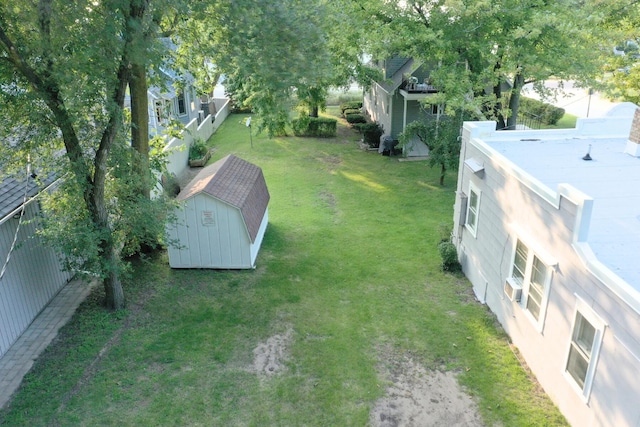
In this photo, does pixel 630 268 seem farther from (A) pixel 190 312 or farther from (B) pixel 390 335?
(A) pixel 190 312

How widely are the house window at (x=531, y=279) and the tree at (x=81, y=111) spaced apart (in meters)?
7.04

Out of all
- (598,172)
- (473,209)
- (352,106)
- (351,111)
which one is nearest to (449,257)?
(473,209)

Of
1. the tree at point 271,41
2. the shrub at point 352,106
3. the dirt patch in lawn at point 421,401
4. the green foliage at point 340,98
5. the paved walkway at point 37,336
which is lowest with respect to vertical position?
the dirt patch in lawn at point 421,401

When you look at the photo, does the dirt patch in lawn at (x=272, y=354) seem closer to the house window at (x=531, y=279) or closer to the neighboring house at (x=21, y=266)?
the house window at (x=531, y=279)

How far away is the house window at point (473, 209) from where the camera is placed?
429 inches

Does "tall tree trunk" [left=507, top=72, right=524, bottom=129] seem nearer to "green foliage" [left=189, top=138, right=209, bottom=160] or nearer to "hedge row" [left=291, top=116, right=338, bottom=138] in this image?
"hedge row" [left=291, top=116, right=338, bottom=138]

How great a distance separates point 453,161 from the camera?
56.5 ft

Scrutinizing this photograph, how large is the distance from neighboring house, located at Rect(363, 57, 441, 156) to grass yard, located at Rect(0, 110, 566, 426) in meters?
9.32

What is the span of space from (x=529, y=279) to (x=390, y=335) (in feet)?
9.21

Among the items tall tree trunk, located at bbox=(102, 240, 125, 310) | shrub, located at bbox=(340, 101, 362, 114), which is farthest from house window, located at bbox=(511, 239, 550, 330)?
shrub, located at bbox=(340, 101, 362, 114)

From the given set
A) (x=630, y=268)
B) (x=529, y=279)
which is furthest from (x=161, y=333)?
(x=630, y=268)

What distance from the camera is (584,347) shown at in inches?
261

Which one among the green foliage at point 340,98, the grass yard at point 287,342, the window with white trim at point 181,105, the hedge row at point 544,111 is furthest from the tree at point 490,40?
the green foliage at point 340,98

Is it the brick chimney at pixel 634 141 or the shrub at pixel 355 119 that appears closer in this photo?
the brick chimney at pixel 634 141
